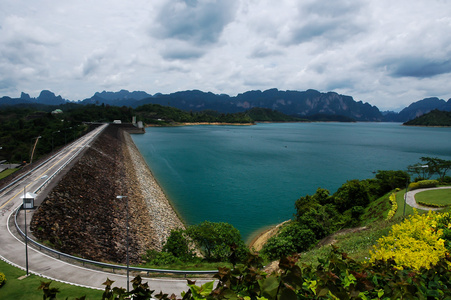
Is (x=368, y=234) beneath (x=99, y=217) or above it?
above

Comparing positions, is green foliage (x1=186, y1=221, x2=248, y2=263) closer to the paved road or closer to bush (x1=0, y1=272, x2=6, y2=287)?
the paved road

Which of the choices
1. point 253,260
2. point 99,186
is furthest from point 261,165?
point 253,260

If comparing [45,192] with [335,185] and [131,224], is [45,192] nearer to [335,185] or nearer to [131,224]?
[131,224]

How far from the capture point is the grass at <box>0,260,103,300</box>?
1045 centimetres

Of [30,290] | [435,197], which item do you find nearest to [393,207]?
[435,197]

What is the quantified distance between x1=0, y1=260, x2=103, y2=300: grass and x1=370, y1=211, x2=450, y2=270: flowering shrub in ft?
34.9

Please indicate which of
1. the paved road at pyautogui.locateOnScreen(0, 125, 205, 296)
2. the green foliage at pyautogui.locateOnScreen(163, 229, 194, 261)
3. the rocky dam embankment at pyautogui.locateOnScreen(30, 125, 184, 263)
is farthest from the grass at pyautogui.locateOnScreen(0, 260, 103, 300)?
the green foliage at pyautogui.locateOnScreen(163, 229, 194, 261)

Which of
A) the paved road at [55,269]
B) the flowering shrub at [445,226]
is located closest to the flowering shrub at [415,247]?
the flowering shrub at [445,226]

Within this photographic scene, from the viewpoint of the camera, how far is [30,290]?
10.9m

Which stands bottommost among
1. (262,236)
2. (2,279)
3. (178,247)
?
(262,236)

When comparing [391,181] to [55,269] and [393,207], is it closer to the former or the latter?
[393,207]

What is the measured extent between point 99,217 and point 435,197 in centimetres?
3024

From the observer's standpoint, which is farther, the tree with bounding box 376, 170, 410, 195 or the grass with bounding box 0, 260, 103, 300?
the tree with bounding box 376, 170, 410, 195

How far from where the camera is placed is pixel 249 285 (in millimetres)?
3525
